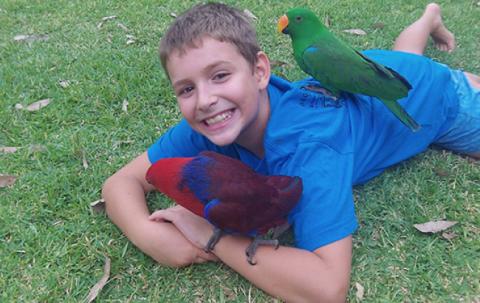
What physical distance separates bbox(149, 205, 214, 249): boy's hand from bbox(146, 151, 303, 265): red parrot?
149 millimetres

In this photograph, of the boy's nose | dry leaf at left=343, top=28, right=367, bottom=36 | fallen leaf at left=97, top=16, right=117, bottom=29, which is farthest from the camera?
fallen leaf at left=97, top=16, right=117, bottom=29

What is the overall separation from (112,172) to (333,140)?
1207mm

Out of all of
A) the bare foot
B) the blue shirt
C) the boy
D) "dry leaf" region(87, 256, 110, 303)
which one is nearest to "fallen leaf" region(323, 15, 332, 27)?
the bare foot

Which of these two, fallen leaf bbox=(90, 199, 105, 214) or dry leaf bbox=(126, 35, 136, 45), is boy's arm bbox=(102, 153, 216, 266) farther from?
dry leaf bbox=(126, 35, 136, 45)

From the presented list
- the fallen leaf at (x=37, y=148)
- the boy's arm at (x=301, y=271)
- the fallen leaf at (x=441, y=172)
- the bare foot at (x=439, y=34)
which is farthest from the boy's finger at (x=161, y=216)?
the bare foot at (x=439, y=34)

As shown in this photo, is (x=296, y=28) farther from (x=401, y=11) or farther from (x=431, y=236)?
(x=401, y=11)

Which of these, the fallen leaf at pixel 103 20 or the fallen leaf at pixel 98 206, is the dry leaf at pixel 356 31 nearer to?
the fallen leaf at pixel 103 20

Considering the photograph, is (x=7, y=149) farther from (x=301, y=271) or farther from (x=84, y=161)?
(x=301, y=271)

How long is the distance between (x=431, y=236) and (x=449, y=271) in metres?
0.19

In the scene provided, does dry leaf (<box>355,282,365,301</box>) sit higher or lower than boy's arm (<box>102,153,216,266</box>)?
higher

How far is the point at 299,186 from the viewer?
1.74 m

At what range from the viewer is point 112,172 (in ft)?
8.23

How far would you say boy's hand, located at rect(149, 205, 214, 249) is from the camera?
1.92m

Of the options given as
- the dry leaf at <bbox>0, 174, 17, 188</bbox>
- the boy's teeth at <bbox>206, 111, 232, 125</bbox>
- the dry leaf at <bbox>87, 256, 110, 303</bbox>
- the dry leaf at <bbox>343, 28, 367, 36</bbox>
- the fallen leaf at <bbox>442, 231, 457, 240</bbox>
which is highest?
the boy's teeth at <bbox>206, 111, 232, 125</bbox>
